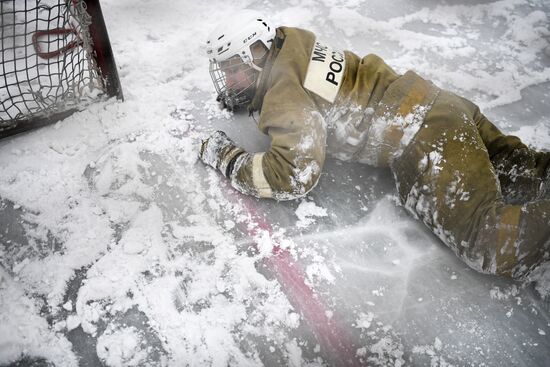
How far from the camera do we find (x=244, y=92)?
2.13 metres

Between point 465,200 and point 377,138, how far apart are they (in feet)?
1.67

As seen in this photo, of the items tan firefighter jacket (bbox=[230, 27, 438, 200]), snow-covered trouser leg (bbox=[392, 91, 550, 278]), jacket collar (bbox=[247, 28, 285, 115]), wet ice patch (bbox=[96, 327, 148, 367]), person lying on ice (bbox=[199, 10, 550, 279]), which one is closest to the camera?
wet ice patch (bbox=[96, 327, 148, 367])

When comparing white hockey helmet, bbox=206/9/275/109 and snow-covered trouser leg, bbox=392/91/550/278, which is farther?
white hockey helmet, bbox=206/9/275/109

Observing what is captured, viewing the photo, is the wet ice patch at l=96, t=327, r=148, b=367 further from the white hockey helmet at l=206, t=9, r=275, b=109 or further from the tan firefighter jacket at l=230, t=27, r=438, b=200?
the white hockey helmet at l=206, t=9, r=275, b=109

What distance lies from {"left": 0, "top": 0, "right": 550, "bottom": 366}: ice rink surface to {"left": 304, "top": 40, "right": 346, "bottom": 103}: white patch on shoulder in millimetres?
484

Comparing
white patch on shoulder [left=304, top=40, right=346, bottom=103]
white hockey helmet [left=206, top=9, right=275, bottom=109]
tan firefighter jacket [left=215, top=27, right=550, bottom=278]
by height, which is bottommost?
tan firefighter jacket [left=215, top=27, right=550, bottom=278]

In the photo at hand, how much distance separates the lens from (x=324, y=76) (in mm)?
1871

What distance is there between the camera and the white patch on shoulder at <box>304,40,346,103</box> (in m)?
1.86

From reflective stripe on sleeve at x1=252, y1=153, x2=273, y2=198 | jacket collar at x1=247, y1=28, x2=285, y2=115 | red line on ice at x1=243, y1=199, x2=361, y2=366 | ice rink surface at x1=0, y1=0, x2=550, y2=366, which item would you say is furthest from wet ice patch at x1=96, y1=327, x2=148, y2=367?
jacket collar at x1=247, y1=28, x2=285, y2=115

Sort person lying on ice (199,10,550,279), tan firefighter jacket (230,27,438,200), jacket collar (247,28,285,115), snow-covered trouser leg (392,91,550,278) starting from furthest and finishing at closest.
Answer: jacket collar (247,28,285,115), tan firefighter jacket (230,27,438,200), person lying on ice (199,10,550,279), snow-covered trouser leg (392,91,550,278)

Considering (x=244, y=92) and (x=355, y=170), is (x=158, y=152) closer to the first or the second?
(x=244, y=92)

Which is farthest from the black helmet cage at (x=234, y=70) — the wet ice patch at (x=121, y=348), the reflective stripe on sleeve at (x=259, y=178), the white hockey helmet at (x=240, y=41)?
the wet ice patch at (x=121, y=348)

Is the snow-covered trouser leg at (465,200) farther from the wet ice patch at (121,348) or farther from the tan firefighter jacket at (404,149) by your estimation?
the wet ice patch at (121,348)

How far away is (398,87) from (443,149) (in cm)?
38
